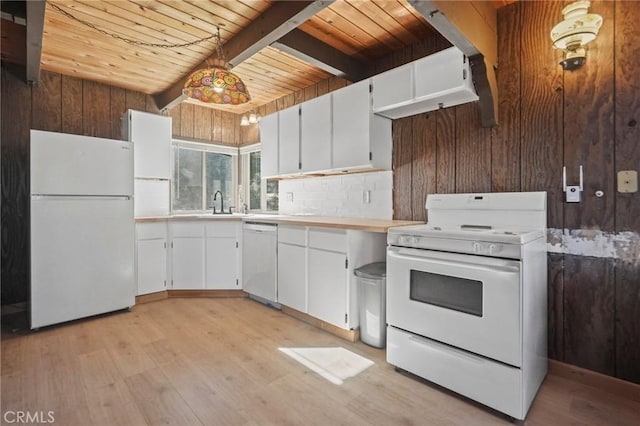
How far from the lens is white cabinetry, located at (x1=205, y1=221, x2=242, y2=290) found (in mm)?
3553

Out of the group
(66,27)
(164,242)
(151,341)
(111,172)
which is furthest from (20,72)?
(151,341)

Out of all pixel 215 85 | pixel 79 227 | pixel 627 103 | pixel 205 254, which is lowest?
pixel 205 254

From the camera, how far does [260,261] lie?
130 inches

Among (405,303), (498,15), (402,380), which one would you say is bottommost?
(402,380)

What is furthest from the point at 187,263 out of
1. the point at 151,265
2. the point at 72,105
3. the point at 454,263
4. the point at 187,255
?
the point at 454,263

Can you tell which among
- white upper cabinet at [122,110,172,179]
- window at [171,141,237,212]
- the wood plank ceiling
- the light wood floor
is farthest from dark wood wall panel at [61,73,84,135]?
the light wood floor

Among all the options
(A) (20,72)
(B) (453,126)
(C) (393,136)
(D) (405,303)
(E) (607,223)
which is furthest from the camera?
(A) (20,72)

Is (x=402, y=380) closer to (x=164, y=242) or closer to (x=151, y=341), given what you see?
(x=151, y=341)

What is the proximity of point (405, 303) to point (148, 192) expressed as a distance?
3.20 m

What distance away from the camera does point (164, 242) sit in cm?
351

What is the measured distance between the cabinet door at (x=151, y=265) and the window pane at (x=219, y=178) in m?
1.12

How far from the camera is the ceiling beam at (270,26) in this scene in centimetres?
196

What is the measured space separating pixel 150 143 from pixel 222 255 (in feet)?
4.98

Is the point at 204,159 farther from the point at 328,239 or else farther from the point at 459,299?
the point at 459,299
